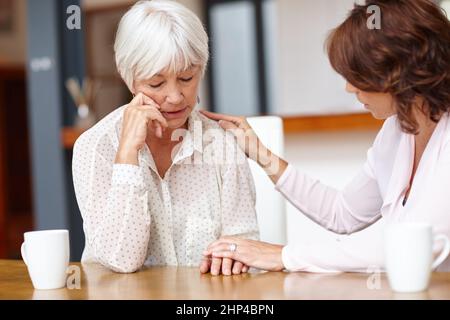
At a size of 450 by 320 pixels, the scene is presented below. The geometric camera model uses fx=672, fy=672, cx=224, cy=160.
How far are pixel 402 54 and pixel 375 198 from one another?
1.35 ft

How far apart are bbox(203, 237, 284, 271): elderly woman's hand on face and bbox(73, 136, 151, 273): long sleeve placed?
140mm

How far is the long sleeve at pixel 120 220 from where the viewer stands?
48.2 inches

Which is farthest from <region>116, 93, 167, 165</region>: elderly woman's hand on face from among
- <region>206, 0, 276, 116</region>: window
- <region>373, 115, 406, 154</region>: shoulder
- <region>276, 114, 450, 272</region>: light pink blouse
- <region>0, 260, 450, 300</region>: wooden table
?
<region>206, 0, 276, 116</region>: window

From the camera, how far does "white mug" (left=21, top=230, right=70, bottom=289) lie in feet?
3.47

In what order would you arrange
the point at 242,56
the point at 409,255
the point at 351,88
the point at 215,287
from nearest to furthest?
the point at 409,255 → the point at 215,287 → the point at 351,88 → the point at 242,56

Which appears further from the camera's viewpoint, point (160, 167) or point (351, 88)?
point (160, 167)

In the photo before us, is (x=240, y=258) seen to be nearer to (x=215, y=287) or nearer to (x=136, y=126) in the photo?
(x=215, y=287)

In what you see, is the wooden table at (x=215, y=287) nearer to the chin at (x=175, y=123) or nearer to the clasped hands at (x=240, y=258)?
the clasped hands at (x=240, y=258)

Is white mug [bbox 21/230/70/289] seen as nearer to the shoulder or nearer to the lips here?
the lips

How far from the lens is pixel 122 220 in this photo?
4.11 ft

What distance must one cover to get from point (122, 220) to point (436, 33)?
2.19ft

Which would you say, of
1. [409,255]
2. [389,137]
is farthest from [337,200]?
[409,255]

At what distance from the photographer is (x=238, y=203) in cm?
145

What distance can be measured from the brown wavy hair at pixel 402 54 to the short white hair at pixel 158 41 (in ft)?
0.96
